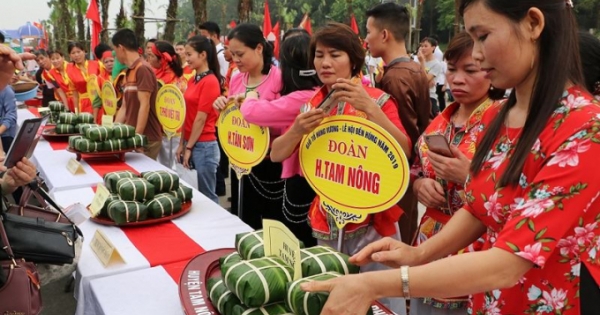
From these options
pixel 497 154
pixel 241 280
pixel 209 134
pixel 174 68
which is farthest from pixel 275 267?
pixel 174 68

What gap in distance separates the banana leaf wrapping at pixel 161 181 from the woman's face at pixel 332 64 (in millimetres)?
834

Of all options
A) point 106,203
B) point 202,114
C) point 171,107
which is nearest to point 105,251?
point 106,203

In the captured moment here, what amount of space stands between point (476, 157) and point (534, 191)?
9.5 inches

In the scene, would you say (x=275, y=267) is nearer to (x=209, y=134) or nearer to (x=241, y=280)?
(x=241, y=280)

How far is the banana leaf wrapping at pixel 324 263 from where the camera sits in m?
1.12

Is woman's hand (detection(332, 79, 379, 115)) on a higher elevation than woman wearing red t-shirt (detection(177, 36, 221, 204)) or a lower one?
higher

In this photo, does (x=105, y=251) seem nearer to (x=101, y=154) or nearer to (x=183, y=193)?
(x=183, y=193)

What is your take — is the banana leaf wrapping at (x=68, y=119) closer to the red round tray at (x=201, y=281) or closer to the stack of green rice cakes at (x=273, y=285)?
the red round tray at (x=201, y=281)

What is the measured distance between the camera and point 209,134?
11.8 feet

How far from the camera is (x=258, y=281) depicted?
1.08 meters

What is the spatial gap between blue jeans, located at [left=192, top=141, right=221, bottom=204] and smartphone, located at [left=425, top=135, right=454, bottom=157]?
2.43 meters

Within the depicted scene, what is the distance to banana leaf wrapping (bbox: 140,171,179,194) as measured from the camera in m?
2.09

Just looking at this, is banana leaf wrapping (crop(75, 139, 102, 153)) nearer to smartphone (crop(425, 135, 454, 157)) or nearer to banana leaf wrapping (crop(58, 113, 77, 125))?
banana leaf wrapping (crop(58, 113, 77, 125))

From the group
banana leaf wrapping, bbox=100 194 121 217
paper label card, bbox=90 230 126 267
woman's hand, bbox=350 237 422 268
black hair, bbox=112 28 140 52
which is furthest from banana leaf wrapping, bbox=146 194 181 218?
black hair, bbox=112 28 140 52
